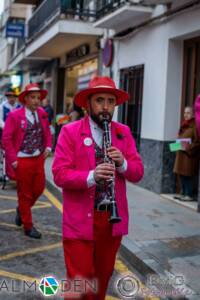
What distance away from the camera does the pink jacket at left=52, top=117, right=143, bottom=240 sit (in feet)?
10.8

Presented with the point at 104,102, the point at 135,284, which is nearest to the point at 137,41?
→ the point at 135,284

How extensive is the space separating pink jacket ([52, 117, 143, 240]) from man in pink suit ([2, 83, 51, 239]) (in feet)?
10.0

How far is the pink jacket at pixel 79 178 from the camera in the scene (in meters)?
3.29

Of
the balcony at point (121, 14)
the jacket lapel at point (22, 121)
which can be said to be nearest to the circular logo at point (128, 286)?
the jacket lapel at point (22, 121)

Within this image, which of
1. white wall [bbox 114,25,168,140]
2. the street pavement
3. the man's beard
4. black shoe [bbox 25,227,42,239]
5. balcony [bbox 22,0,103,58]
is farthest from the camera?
balcony [bbox 22,0,103,58]

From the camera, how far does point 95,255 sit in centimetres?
350

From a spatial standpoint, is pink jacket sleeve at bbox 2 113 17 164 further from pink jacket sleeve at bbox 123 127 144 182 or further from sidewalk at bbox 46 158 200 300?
pink jacket sleeve at bbox 123 127 144 182

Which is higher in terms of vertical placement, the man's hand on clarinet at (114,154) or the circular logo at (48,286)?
the man's hand on clarinet at (114,154)

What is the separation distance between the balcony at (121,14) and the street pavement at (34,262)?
15.0ft

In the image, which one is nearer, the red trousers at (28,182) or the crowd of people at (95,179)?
the crowd of people at (95,179)

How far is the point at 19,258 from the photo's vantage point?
5.75 m

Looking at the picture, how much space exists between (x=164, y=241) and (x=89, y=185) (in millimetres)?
3282

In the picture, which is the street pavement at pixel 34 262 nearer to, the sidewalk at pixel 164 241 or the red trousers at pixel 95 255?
the sidewalk at pixel 164 241

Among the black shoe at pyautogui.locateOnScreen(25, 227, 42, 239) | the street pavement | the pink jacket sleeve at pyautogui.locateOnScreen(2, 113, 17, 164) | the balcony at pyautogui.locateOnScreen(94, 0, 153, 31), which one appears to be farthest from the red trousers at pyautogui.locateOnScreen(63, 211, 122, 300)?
the balcony at pyautogui.locateOnScreen(94, 0, 153, 31)
